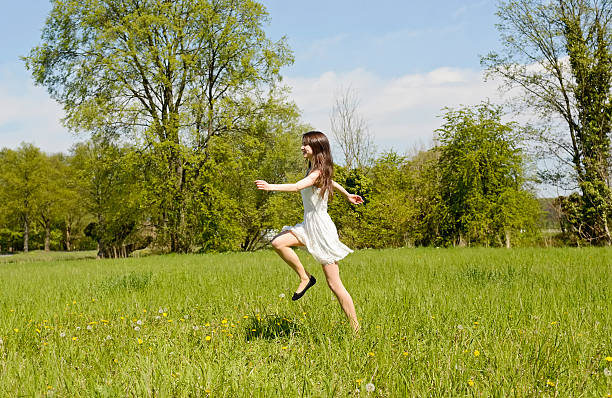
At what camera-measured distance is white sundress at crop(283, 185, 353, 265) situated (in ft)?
12.4

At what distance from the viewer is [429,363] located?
297cm

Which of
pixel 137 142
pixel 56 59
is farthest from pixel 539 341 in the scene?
pixel 56 59

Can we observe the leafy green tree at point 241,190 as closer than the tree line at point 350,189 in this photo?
No

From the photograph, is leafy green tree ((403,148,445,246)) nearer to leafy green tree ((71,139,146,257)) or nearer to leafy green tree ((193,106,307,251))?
leafy green tree ((193,106,307,251))

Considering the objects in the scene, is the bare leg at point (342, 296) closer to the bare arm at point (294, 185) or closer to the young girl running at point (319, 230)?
the young girl running at point (319, 230)

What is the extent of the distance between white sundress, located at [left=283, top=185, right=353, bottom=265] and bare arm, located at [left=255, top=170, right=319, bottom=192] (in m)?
0.19

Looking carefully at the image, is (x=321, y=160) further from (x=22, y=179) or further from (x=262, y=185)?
(x=22, y=179)

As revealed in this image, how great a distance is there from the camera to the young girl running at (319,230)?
3.74 m

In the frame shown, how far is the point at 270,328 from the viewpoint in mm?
4074

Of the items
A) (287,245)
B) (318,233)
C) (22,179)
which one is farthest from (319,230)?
(22,179)

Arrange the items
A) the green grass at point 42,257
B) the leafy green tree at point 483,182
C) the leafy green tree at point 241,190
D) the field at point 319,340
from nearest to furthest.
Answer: the field at point 319,340 < the leafy green tree at point 483,182 < the leafy green tree at point 241,190 < the green grass at point 42,257

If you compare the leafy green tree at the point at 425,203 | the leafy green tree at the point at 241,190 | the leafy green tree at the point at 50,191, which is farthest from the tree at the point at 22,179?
the leafy green tree at the point at 425,203

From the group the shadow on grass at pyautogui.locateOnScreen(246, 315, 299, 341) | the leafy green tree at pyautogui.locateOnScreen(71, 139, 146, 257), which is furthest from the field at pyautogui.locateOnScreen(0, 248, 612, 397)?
the leafy green tree at pyautogui.locateOnScreen(71, 139, 146, 257)

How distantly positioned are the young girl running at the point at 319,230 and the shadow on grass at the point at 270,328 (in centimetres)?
36
